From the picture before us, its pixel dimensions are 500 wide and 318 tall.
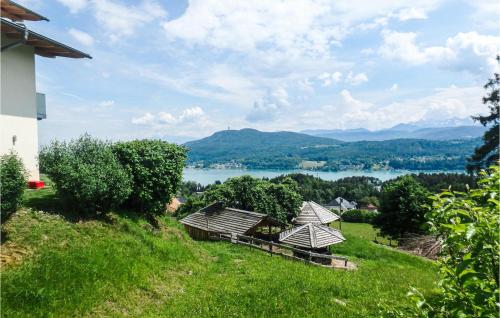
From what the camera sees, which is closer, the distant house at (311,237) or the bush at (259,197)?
the distant house at (311,237)

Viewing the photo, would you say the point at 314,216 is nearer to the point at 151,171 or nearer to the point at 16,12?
the point at 151,171

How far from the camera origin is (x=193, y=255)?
1688 cm

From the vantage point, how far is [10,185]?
11.2m

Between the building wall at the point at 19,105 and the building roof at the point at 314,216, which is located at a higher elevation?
the building wall at the point at 19,105

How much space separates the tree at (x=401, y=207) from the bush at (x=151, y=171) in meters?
37.2

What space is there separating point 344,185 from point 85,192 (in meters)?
148

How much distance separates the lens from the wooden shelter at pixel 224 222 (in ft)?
98.8

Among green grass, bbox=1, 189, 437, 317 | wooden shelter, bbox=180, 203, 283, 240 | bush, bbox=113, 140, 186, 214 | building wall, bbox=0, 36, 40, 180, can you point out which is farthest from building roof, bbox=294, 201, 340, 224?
building wall, bbox=0, 36, 40, 180

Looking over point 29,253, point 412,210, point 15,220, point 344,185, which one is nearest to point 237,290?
point 29,253

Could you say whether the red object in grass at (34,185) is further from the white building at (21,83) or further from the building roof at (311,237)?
the building roof at (311,237)

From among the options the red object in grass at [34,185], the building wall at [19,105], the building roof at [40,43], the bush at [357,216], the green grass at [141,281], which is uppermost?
the building roof at [40,43]

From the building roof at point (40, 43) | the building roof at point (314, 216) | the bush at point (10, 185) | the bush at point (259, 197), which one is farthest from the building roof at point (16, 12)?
the building roof at point (314, 216)

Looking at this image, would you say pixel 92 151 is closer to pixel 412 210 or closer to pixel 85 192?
pixel 85 192

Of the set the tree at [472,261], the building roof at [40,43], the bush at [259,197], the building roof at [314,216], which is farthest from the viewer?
the bush at [259,197]
